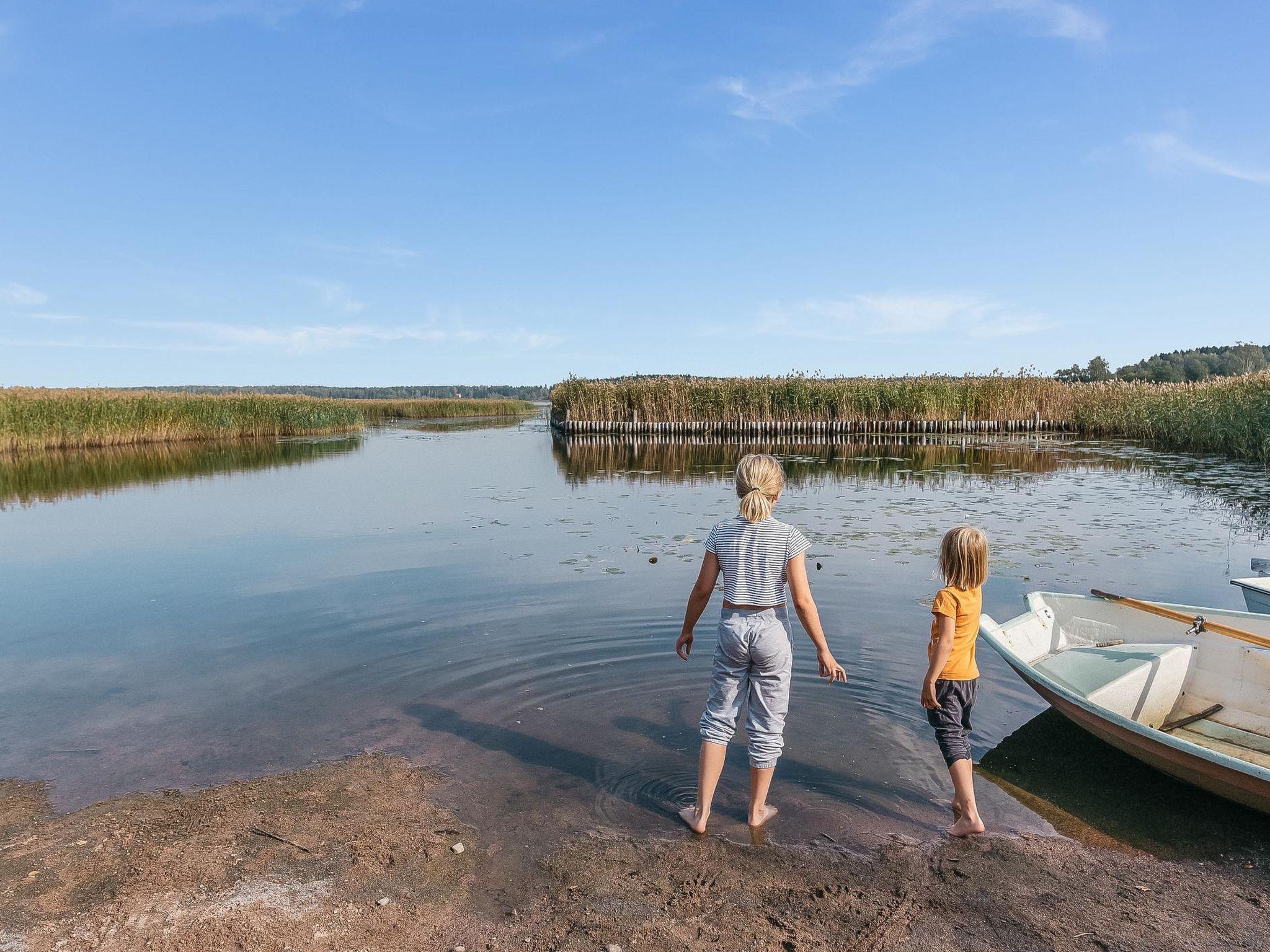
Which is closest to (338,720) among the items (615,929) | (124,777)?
(124,777)

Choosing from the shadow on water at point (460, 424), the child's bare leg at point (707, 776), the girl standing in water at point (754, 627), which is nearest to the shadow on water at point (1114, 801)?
the girl standing in water at point (754, 627)

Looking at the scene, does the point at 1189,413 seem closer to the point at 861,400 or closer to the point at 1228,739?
the point at 861,400

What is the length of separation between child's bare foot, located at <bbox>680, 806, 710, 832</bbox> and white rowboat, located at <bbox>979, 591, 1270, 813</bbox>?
2.18 m

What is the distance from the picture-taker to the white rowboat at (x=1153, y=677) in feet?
14.1

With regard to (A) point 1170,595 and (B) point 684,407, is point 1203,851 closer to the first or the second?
(A) point 1170,595

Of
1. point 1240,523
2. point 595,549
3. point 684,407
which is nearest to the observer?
point 595,549

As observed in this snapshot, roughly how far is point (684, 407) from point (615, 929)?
35.3 meters

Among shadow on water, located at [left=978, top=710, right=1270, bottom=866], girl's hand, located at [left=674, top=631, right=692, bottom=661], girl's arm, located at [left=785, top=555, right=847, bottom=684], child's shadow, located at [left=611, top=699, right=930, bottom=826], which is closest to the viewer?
girl's arm, located at [left=785, top=555, right=847, bottom=684]

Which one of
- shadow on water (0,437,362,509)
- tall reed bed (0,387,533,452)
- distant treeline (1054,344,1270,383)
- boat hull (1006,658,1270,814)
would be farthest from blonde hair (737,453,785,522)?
distant treeline (1054,344,1270,383)

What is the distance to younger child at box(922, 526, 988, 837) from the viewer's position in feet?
12.8

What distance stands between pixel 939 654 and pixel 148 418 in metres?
38.5

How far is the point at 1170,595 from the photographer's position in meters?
8.23

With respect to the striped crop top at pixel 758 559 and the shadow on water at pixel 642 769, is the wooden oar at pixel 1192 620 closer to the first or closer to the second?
the shadow on water at pixel 642 769

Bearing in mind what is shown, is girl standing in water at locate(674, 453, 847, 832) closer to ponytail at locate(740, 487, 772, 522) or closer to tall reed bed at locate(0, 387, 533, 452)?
ponytail at locate(740, 487, 772, 522)
